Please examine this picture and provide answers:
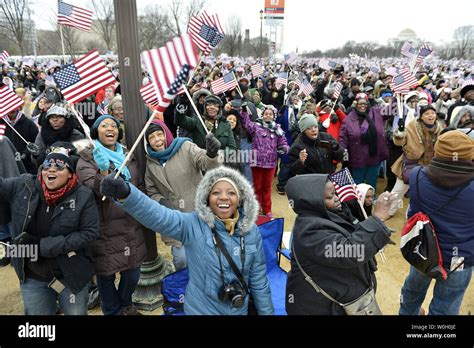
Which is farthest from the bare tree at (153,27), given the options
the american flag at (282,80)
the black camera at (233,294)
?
the black camera at (233,294)

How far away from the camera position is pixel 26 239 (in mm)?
2475

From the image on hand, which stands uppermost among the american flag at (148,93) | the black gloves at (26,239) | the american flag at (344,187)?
the american flag at (148,93)

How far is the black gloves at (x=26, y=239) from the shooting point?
2457mm

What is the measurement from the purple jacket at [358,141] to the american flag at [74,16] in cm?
425

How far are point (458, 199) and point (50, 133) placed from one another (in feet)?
14.2

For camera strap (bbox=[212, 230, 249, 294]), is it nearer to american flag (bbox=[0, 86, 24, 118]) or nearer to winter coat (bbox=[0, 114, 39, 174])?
american flag (bbox=[0, 86, 24, 118])

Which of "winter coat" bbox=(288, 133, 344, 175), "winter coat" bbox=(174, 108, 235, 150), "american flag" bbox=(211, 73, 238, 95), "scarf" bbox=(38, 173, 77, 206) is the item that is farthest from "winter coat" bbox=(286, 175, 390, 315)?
"american flag" bbox=(211, 73, 238, 95)

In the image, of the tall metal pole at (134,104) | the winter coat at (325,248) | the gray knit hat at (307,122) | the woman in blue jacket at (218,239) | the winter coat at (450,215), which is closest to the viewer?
the winter coat at (325,248)

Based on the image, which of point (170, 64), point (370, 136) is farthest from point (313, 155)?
point (170, 64)

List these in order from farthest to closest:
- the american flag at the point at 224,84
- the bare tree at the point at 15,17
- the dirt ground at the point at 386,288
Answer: the bare tree at the point at 15,17, the american flag at the point at 224,84, the dirt ground at the point at 386,288

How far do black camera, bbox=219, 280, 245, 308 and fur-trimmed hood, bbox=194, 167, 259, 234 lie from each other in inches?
15.1

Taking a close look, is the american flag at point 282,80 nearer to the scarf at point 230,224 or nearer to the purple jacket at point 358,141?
the purple jacket at point 358,141

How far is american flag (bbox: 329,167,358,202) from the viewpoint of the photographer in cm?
333

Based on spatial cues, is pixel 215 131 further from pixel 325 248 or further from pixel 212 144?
pixel 325 248
